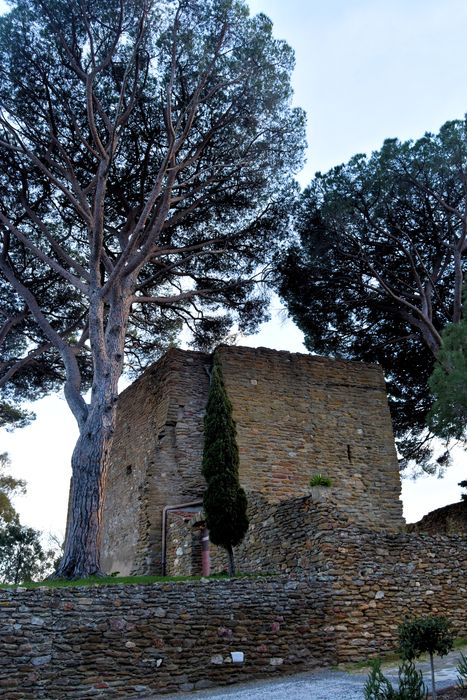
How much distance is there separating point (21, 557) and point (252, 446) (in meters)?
21.4

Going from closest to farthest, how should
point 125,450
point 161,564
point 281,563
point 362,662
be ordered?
point 362,662 → point 281,563 → point 161,564 → point 125,450

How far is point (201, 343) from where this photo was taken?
1516 cm

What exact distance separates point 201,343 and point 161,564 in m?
5.71

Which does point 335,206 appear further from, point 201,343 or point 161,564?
point 161,564

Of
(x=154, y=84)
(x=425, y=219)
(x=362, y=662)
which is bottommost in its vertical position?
(x=362, y=662)

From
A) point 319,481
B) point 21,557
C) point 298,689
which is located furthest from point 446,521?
point 21,557

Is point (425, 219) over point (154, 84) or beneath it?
beneath

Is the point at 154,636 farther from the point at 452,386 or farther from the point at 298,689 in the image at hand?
the point at 452,386

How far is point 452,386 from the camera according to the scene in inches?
352

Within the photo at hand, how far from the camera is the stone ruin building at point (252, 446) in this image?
11484 mm

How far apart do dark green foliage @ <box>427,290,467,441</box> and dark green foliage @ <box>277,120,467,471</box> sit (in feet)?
11.3

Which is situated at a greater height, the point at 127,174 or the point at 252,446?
the point at 127,174

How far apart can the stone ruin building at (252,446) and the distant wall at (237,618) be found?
8.02 feet

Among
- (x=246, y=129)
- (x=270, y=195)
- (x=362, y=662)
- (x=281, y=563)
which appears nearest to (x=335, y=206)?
(x=270, y=195)
